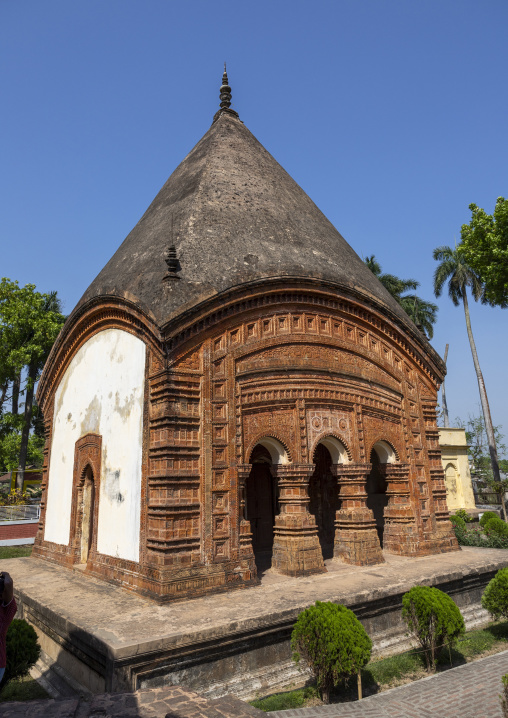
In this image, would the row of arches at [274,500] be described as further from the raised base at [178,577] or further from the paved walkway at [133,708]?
the paved walkway at [133,708]

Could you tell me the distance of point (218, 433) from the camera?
7984mm

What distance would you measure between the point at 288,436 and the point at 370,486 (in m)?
5.32

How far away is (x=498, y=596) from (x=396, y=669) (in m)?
2.30

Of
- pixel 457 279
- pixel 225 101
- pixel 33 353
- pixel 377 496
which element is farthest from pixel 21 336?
pixel 457 279

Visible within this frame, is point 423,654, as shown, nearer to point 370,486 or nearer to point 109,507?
point 109,507

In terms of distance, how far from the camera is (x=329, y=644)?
18.0 feet

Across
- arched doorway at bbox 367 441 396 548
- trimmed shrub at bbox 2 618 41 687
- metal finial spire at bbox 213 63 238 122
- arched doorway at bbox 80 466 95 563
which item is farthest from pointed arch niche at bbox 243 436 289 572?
metal finial spire at bbox 213 63 238 122

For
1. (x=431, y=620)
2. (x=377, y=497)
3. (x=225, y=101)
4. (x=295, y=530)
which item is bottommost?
(x=431, y=620)

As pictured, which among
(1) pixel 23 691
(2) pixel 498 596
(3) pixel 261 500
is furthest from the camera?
(3) pixel 261 500

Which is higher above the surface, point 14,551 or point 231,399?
point 231,399

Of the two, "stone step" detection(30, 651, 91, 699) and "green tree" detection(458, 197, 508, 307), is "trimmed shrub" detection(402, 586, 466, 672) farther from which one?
"green tree" detection(458, 197, 508, 307)

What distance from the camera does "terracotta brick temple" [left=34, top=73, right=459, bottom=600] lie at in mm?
7668

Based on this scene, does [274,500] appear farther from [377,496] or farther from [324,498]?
[377,496]

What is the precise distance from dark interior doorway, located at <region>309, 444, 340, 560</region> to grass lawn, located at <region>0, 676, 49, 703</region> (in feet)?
23.2
